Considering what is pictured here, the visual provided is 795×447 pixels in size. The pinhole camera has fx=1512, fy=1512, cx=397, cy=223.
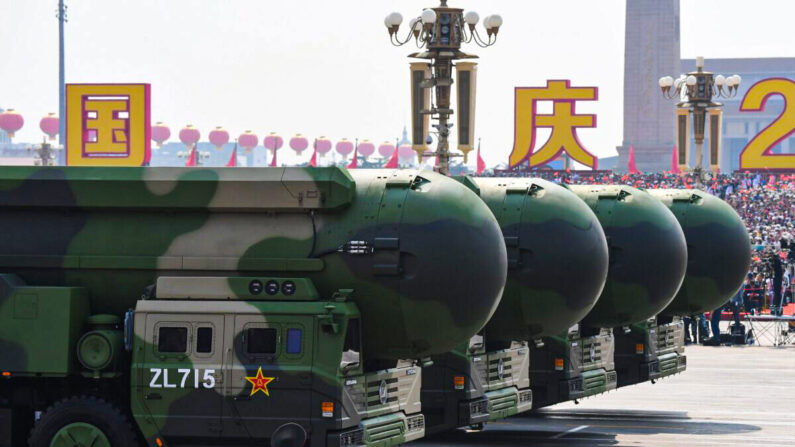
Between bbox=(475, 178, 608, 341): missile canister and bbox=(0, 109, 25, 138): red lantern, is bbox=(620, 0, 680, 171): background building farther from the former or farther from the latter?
bbox=(475, 178, 608, 341): missile canister

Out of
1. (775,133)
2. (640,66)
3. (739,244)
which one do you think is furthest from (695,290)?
(640,66)

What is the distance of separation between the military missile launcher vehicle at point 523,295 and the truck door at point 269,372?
332 cm

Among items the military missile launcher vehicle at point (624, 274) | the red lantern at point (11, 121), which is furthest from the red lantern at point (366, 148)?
the military missile launcher vehicle at point (624, 274)

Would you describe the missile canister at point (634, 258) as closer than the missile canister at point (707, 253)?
Yes

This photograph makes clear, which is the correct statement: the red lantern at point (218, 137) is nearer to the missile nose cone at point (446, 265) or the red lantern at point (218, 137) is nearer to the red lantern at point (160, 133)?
the red lantern at point (160, 133)

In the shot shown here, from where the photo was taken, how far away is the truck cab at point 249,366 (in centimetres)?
1334

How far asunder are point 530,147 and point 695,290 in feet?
148

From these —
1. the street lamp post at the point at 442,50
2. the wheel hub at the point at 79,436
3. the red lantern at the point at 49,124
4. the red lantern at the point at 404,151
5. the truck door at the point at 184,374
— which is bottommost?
the wheel hub at the point at 79,436

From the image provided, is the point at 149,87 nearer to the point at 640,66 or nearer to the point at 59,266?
the point at 640,66

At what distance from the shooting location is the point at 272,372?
1343cm

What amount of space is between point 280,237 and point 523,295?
12.6ft

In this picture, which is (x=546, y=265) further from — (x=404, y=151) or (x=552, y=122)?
(x=404, y=151)

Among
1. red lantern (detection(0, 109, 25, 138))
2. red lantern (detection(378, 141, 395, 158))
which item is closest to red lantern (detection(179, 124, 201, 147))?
red lantern (detection(0, 109, 25, 138))

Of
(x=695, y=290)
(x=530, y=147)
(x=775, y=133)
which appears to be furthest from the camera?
(x=530, y=147)
